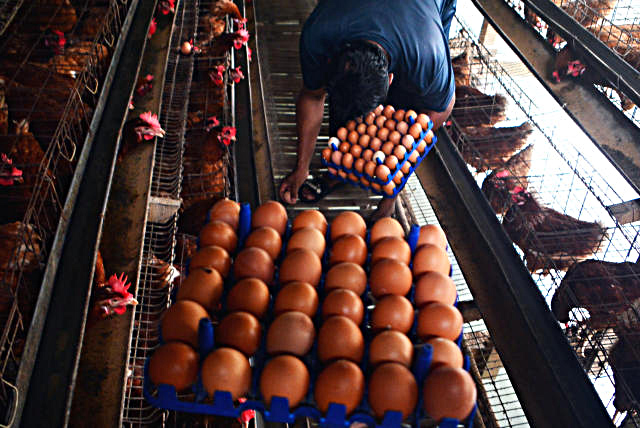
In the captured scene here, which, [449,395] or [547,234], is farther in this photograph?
[547,234]

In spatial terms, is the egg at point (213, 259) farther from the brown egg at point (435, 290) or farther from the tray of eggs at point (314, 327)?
the brown egg at point (435, 290)

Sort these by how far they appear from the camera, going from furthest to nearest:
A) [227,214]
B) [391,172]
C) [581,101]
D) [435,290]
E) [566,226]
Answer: [581,101]
[566,226]
[391,172]
[227,214]
[435,290]

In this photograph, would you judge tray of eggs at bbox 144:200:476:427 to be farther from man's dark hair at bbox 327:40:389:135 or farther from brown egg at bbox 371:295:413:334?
man's dark hair at bbox 327:40:389:135

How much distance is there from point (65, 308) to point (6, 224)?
0.64 metres

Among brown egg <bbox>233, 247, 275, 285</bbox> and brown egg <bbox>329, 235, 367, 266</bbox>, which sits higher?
brown egg <bbox>329, 235, 367, 266</bbox>

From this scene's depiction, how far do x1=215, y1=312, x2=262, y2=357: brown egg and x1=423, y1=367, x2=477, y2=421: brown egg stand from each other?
0.56 meters

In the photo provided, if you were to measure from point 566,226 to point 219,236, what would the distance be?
2302 millimetres

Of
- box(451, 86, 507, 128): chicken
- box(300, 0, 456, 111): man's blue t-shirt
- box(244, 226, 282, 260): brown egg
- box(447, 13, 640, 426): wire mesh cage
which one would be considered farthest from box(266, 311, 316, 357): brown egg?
box(451, 86, 507, 128): chicken

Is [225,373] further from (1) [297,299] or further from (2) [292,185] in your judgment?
(2) [292,185]

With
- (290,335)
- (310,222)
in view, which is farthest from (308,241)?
(290,335)

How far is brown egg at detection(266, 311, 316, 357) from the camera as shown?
5.03 feet

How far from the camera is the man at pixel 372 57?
2285 millimetres

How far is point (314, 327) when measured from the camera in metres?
1.61

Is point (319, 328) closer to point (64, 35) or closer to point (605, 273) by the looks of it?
point (605, 273)
